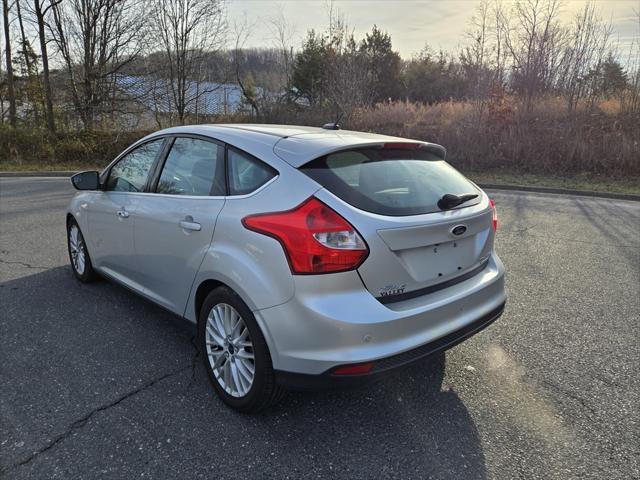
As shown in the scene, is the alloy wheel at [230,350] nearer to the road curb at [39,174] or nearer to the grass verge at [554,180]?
the grass verge at [554,180]

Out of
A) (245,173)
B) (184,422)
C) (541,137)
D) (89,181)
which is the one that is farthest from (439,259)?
(541,137)

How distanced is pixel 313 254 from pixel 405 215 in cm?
58

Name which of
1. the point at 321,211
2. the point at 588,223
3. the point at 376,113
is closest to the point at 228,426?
the point at 321,211

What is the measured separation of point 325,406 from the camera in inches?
108

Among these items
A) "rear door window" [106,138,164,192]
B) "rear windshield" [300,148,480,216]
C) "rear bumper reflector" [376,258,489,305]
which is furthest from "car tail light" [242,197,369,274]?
"rear door window" [106,138,164,192]

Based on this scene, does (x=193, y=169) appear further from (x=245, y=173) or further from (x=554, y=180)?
(x=554, y=180)

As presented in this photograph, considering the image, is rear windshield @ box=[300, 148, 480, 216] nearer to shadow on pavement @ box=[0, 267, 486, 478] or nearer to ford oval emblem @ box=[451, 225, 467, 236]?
ford oval emblem @ box=[451, 225, 467, 236]

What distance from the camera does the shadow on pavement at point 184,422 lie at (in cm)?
227

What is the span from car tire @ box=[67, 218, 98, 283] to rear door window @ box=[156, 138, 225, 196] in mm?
1701

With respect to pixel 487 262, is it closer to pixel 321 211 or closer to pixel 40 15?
pixel 321 211

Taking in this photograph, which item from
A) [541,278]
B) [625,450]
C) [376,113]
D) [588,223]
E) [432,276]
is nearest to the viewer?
[625,450]

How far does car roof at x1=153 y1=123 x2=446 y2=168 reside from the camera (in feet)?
8.32

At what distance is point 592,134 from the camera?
15289mm

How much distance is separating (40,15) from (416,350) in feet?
75.3
